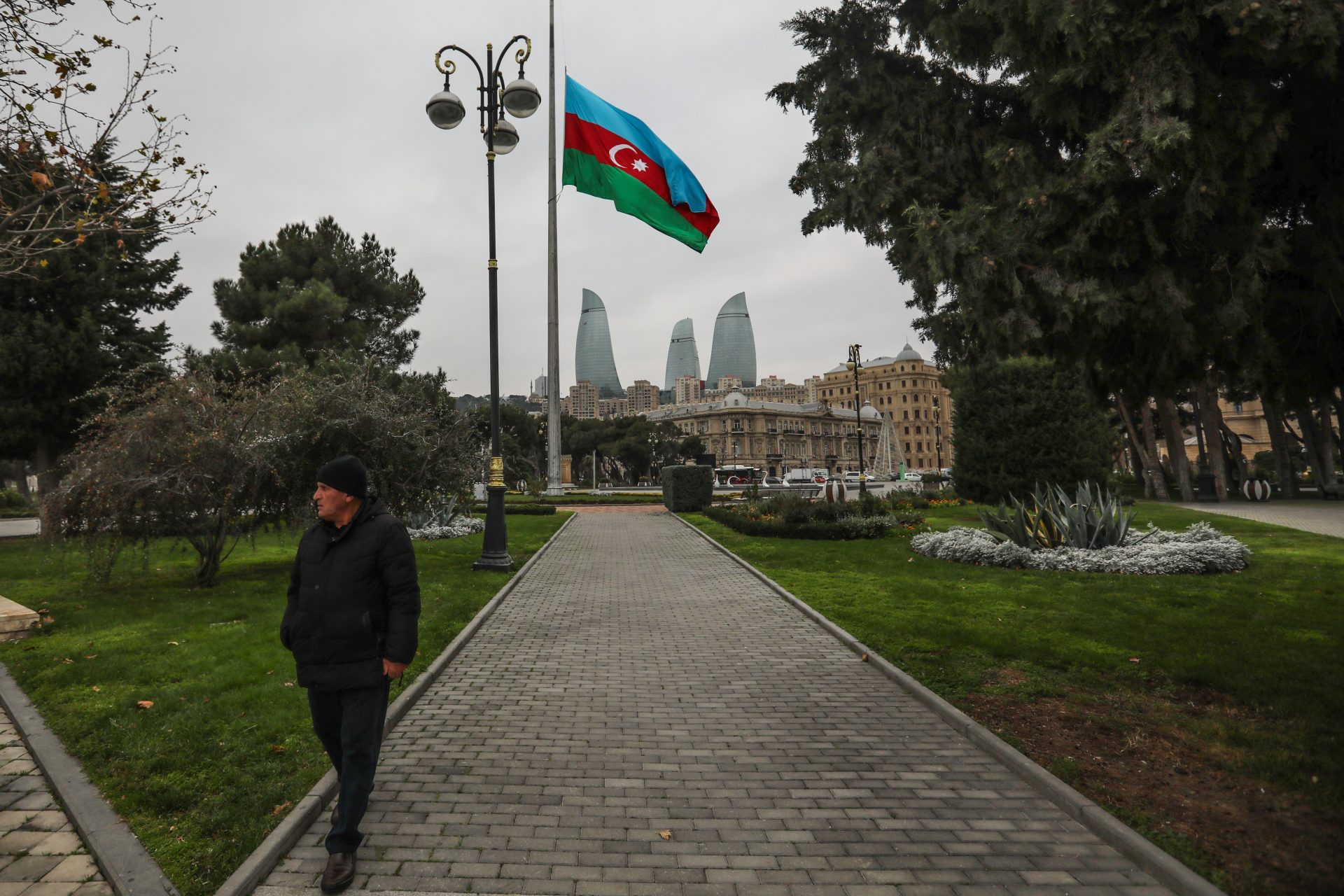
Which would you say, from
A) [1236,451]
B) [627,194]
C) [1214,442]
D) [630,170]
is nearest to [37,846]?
[627,194]

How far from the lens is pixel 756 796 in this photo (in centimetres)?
405

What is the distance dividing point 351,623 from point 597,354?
619 ft

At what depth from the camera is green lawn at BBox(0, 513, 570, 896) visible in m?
3.72

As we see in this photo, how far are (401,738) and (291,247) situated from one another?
3127 cm

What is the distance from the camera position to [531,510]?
28938 millimetres

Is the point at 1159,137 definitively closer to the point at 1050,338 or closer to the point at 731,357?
the point at 1050,338

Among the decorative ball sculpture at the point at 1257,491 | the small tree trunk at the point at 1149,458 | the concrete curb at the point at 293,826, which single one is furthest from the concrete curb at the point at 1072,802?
the small tree trunk at the point at 1149,458

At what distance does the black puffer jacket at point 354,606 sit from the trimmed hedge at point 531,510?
79.3 feet

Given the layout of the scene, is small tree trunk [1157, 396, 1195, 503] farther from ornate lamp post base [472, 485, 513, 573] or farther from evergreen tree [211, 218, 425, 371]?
evergreen tree [211, 218, 425, 371]

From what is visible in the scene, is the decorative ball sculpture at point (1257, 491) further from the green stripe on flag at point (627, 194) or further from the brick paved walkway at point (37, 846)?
the brick paved walkway at point (37, 846)

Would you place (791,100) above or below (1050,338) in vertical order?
above

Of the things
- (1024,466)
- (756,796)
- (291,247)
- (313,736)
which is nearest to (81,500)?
(313,736)

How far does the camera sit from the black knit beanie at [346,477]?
3398mm

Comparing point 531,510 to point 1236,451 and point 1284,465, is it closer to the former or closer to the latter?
point 1284,465
